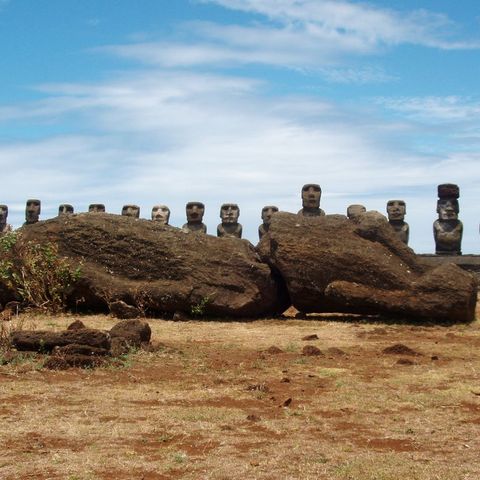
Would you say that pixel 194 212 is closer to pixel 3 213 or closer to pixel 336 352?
pixel 3 213

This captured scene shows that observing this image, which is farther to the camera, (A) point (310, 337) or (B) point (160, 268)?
(B) point (160, 268)

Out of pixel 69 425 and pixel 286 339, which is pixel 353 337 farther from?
pixel 69 425

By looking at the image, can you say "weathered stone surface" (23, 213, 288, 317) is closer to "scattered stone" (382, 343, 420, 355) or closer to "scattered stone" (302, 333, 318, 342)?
"scattered stone" (302, 333, 318, 342)

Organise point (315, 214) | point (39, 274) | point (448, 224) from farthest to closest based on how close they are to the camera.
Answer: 1. point (315, 214)
2. point (448, 224)
3. point (39, 274)

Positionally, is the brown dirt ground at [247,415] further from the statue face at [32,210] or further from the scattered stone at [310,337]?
the statue face at [32,210]

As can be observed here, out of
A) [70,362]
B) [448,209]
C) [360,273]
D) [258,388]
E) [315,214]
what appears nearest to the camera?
[258,388]

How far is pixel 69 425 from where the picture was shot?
6984mm

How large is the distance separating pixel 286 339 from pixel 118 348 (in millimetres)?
3489

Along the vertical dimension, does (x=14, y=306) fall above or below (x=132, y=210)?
below

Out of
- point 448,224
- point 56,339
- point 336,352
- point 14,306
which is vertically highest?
point 448,224

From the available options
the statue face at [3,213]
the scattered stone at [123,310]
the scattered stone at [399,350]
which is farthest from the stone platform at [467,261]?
the statue face at [3,213]

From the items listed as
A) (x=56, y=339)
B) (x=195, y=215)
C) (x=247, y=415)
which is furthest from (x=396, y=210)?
Answer: (x=247, y=415)

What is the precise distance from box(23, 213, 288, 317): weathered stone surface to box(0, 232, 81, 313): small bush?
0.28m

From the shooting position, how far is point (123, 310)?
1542 cm
